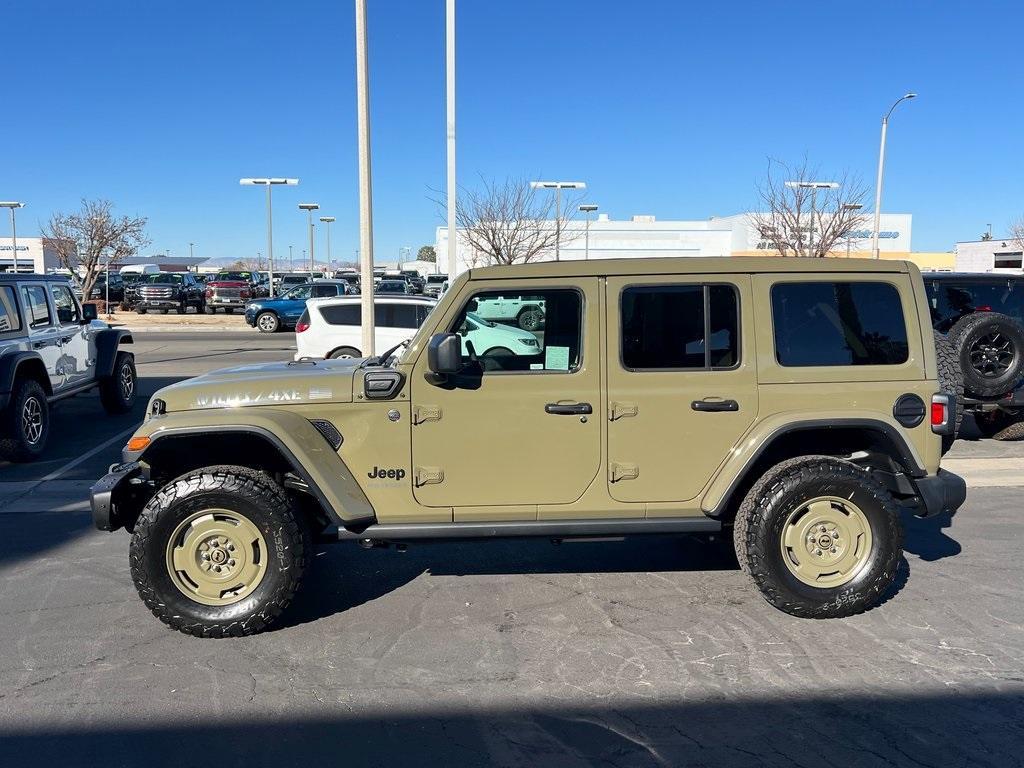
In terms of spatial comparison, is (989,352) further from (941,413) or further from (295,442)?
(295,442)

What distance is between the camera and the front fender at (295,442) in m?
4.05

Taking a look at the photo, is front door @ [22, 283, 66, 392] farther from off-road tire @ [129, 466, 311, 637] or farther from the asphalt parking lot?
off-road tire @ [129, 466, 311, 637]

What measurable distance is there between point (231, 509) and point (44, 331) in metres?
6.40

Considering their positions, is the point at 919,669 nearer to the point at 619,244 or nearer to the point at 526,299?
the point at 526,299

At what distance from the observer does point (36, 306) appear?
905 centimetres

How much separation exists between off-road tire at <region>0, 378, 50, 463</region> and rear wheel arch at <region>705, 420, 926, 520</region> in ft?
23.4

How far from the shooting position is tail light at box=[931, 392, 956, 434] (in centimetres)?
437

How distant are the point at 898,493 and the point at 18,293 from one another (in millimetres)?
8889

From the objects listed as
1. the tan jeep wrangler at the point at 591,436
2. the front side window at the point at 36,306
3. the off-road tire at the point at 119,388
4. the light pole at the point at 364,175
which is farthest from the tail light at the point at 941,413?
the off-road tire at the point at 119,388

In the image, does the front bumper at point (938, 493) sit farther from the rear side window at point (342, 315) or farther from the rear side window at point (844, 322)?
the rear side window at point (342, 315)

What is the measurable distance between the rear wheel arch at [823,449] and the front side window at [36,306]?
316 inches

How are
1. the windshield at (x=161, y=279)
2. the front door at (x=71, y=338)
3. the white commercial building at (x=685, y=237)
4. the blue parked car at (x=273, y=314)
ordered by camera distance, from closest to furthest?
the front door at (x=71, y=338) → the blue parked car at (x=273, y=314) → the windshield at (x=161, y=279) → the white commercial building at (x=685, y=237)

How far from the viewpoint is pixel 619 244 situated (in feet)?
192

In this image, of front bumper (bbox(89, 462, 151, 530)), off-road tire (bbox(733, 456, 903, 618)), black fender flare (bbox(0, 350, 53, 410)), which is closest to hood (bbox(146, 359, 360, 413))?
front bumper (bbox(89, 462, 151, 530))
